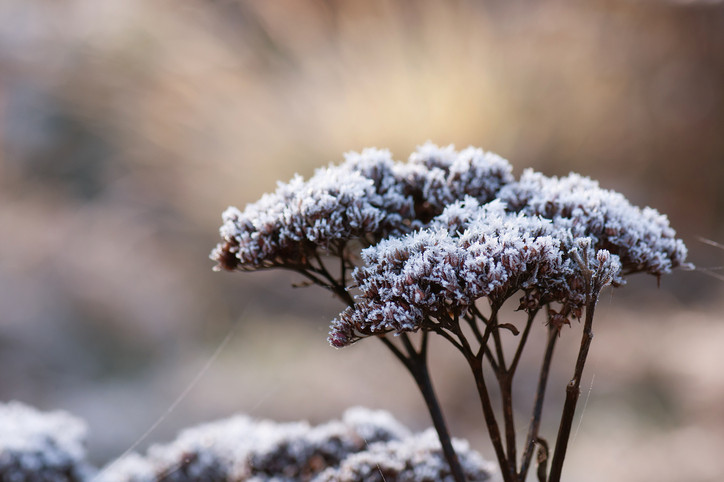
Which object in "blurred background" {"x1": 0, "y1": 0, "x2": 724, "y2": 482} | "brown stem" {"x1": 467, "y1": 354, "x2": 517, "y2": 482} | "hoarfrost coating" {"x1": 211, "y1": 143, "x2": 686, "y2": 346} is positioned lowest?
"brown stem" {"x1": 467, "y1": 354, "x2": 517, "y2": 482}

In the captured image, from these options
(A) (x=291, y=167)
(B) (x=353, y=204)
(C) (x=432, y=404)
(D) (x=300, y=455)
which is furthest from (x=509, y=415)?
(A) (x=291, y=167)

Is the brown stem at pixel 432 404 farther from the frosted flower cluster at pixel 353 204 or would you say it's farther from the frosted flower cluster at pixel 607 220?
the frosted flower cluster at pixel 607 220

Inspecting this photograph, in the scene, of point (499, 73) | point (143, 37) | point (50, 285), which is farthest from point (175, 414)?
point (143, 37)

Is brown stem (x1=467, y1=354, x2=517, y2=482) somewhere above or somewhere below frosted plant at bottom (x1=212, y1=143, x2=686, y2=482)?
below

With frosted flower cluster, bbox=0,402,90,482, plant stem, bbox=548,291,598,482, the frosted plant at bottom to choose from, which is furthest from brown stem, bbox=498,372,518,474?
frosted flower cluster, bbox=0,402,90,482

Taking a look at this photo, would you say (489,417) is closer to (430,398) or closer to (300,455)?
(430,398)

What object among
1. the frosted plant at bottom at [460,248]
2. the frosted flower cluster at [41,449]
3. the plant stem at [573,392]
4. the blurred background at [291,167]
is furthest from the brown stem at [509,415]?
the blurred background at [291,167]

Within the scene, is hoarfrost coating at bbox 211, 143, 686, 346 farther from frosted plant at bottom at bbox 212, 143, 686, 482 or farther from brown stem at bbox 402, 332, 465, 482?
brown stem at bbox 402, 332, 465, 482

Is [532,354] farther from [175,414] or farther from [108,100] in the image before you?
[108,100]
